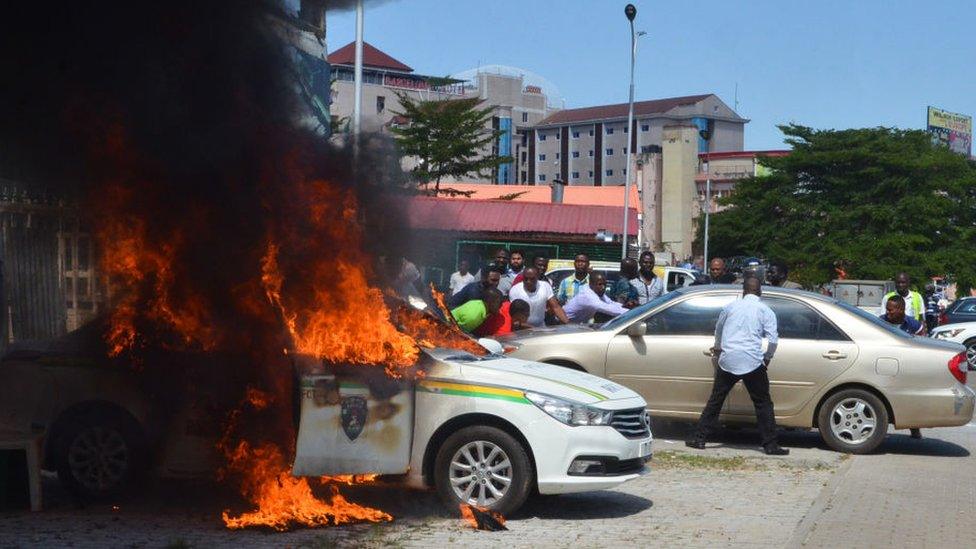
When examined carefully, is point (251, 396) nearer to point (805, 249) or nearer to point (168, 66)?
point (168, 66)

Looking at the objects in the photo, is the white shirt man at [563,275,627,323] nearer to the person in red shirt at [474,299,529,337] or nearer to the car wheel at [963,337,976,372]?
the person in red shirt at [474,299,529,337]

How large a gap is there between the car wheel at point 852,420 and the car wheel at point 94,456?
6.83m

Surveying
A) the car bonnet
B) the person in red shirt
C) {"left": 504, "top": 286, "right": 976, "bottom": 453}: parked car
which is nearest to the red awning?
the person in red shirt

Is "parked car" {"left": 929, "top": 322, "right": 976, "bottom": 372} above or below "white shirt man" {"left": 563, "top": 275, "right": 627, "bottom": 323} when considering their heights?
below

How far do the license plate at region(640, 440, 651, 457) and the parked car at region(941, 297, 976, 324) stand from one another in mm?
20859

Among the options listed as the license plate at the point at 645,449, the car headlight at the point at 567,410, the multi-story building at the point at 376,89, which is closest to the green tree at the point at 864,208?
the multi-story building at the point at 376,89

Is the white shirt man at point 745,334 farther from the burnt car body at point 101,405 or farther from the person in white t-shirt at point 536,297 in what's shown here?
the burnt car body at point 101,405

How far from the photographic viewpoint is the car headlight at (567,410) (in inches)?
308

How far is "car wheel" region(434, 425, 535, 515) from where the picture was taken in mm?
7836

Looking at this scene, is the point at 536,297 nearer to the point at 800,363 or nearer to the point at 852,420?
the point at 800,363

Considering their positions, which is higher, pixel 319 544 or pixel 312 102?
pixel 312 102

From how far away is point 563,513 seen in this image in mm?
8406

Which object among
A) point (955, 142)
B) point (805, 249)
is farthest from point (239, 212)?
point (955, 142)

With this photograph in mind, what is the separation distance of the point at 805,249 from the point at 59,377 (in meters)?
48.4
